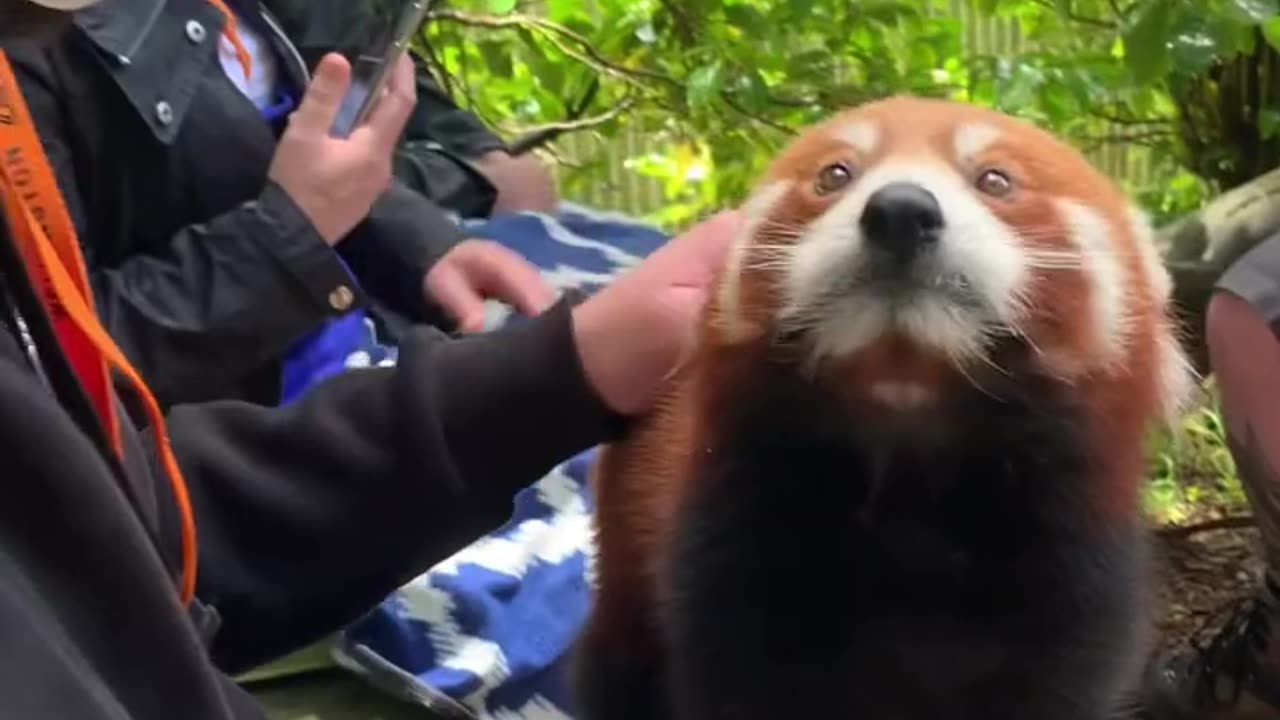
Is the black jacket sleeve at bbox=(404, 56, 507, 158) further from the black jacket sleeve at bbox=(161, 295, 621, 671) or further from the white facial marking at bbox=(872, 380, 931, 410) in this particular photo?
the white facial marking at bbox=(872, 380, 931, 410)

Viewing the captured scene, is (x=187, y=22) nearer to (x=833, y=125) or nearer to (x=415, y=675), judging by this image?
(x=415, y=675)

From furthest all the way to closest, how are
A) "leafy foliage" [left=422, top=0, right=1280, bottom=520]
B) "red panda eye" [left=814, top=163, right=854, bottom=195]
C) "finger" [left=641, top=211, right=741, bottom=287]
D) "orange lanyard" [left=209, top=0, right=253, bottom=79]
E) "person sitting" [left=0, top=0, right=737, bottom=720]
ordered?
"orange lanyard" [left=209, top=0, right=253, bottom=79], "leafy foliage" [left=422, top=0, right=1280, bottom=520], "finger" [left=641, top=211, right=741, bottom=287], "red panda eye" [left=814, top=163, right=854, bottom=195], "person sitting" [left=0, top=0, right=737, bottom=720]

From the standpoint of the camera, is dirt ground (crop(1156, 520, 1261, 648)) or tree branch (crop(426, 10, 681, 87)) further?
tree branch (crop(426, 10, 681, 87))

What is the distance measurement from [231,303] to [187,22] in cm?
25

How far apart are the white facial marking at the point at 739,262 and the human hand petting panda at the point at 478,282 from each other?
1.95 ft

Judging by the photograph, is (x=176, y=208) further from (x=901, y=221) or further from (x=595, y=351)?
(x=901, y=221)

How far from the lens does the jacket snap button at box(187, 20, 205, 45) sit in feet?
4.21

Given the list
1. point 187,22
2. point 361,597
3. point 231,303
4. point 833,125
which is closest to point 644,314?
point 833,125

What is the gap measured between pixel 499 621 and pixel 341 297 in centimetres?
32

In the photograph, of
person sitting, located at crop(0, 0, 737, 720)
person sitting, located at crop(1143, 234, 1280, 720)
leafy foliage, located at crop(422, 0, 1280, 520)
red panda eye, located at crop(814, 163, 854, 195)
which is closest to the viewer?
person sitting, located at crop(0, 0, 737, 720)

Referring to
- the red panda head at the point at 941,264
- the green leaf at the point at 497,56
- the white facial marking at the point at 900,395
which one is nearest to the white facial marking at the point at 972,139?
the red panda head at the point at 941,264

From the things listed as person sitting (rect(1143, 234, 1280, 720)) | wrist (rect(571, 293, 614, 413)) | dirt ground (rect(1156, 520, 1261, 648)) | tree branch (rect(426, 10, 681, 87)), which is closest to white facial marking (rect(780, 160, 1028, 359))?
wrist (rect(571, 293, 614, 413))

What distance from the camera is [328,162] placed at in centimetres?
129

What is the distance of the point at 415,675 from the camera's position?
3.28 feet
